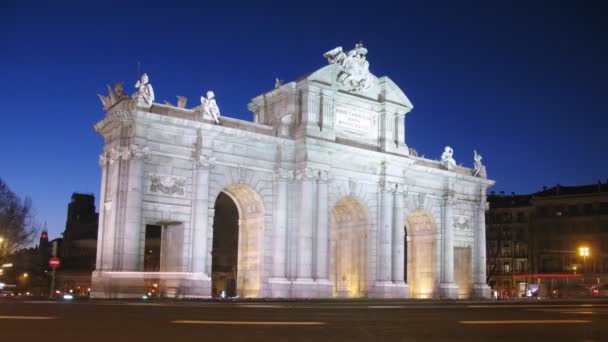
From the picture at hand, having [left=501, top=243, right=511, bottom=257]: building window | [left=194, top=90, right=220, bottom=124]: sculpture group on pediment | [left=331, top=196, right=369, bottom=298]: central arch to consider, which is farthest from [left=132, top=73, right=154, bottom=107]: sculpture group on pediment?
[left=501, top=243, right=511, bottom=257]: building window

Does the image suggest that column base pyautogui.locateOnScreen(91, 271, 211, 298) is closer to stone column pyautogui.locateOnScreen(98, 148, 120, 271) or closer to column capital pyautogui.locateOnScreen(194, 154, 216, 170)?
stone column pyautogui.locateOnScreen(98, 148, 120, 271)

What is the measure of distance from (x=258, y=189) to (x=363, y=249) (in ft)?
35.9

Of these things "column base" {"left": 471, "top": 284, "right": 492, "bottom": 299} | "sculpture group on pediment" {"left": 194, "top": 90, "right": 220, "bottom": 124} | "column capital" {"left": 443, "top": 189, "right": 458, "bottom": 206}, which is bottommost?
"column base" {"left": 471, "top": 284, "right": 492, "bottom": 299}

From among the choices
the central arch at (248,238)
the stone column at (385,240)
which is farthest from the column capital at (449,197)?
the central arch at (248,238)

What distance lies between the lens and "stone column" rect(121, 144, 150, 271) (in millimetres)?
39844

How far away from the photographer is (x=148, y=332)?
42.9 ft

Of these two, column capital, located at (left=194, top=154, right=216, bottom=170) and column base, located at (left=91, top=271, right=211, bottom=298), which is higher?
column capital, located at (left=194, top=154, right=216, bottom=170)

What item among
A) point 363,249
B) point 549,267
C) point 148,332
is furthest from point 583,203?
A: point 148,332

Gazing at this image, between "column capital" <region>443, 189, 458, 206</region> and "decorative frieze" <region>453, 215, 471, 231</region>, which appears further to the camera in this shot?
"decorative frieze" <region>453, 215, 471, 231</region>

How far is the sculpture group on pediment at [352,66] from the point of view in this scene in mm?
50312

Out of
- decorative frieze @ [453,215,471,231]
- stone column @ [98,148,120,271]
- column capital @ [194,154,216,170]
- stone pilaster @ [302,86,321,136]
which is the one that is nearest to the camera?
stone column @ [98,148,120,271]

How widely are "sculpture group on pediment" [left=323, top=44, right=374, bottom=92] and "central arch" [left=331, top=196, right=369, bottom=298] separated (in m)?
8.52

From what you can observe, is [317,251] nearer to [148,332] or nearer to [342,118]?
[342,118]

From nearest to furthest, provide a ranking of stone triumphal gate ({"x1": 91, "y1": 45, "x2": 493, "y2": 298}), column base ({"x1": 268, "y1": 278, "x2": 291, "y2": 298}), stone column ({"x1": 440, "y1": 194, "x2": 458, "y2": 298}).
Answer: stone triumphal gate ({"x1": 91, "y1": 45, "x2": 493, "y2": 298}) < column base ({"x1": 268, "y1": 278, "x2": 291, "y2": 298}) < stone column ({"x1": 440, "y1": 194, "x2": 458, "y2": 298})
